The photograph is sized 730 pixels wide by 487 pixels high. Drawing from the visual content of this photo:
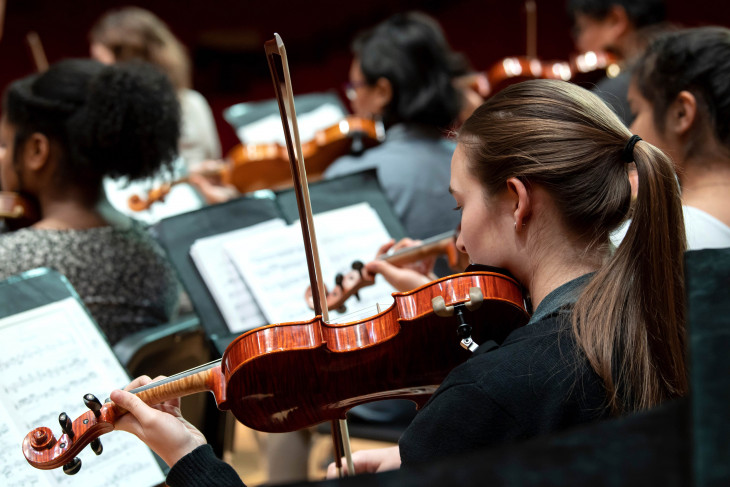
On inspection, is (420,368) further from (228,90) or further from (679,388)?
(228,90)

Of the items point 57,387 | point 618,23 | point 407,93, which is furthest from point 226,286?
point 618,23

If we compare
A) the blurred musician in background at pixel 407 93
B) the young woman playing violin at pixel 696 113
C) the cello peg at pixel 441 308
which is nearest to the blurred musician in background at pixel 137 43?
the blurred musician in background at pixel 407 93

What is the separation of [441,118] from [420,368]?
1.43 m

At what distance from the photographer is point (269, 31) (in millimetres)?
5023

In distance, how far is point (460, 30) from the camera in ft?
15.0

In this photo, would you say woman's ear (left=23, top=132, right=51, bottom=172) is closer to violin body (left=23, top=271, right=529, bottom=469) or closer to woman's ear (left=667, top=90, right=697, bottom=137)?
violin body (left=23, top=271, right=529, bottom=469)

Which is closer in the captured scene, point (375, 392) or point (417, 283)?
point (375, 392)

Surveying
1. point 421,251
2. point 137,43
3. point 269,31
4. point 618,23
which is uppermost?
point 269,31

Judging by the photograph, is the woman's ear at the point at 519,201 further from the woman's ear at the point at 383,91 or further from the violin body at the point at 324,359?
the woman's ear at the point at 383,91


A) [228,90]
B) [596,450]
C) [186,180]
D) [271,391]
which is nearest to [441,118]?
[186,180]

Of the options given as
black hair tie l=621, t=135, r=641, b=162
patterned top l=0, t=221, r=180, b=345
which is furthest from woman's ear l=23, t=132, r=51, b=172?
black hair tie l=621, t=135, r=641, b=162

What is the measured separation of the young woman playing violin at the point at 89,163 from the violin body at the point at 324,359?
0.67m

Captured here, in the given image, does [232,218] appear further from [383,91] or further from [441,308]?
[383,91]

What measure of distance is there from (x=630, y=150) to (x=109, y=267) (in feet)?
3.72
